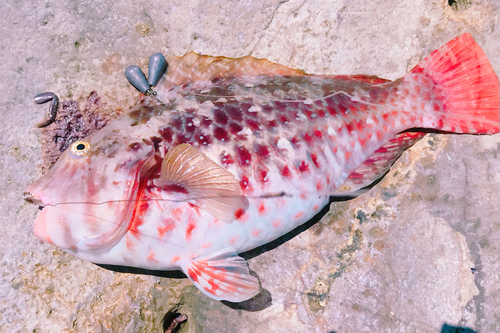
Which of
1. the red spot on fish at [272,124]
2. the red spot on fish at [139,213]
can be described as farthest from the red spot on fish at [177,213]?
the red spot on fish at [272,124]

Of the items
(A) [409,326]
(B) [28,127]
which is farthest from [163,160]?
(A) [409,326]

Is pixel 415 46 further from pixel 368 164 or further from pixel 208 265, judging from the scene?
pixel 208 265

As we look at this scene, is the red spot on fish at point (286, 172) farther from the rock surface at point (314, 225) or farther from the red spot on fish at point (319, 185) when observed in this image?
the rock surface at point (314, 225)

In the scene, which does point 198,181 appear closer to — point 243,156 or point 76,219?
point 243,156

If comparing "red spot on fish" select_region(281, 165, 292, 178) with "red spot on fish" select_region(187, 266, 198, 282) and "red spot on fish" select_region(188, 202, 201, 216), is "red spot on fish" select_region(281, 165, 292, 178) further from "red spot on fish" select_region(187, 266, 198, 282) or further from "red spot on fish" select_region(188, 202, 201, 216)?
"red spot on fish" select_region(187, 266, 198, 282)

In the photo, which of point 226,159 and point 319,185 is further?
point 319,185

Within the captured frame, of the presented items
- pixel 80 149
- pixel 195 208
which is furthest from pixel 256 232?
pixel 80 149
